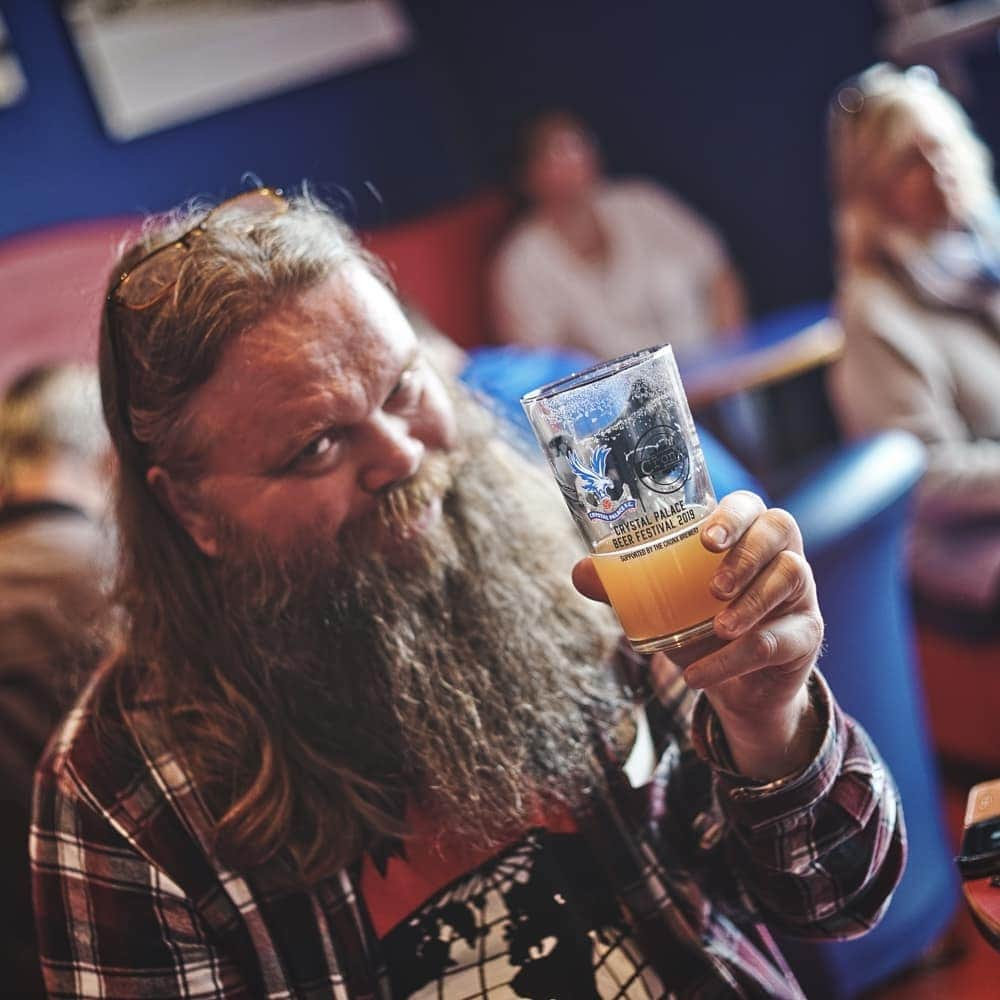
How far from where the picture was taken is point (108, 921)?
1.16 meters

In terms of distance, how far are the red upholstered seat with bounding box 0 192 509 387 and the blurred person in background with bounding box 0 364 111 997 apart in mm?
219

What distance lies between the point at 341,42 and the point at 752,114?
170 cm

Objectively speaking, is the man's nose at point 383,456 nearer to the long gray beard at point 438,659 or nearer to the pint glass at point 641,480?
the long gray beard at point 438,659

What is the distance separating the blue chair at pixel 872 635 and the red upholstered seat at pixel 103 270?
0.86 m

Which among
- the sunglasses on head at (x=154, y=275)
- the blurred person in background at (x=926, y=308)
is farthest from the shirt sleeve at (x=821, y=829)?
the blurred person in background at (x=926, y=308)

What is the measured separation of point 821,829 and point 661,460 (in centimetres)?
42

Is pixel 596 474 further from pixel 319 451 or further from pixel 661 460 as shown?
pixel 319 451

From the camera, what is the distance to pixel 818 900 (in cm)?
119

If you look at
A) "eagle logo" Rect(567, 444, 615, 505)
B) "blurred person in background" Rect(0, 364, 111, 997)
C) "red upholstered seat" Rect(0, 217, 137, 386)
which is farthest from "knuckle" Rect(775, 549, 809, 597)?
"red upholstered seat" Rect(0, 217, 137, 386)

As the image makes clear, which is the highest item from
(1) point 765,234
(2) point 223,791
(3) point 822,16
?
(3) point 822,16

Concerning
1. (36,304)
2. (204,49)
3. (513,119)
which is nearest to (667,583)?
(36,304)

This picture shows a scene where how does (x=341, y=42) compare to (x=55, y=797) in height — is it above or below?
above

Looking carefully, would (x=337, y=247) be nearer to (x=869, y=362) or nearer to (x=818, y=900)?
(x=818, y=900)

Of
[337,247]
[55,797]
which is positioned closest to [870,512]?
[337,247]
